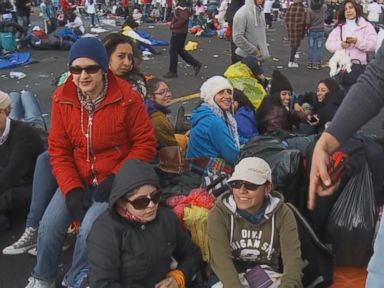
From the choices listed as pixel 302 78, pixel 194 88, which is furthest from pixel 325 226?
pixel 302 78

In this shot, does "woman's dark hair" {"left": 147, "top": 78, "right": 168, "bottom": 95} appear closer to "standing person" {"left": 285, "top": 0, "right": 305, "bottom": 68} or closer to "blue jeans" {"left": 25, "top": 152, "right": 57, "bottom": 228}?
"blue jeans" {"left": 25, "top": 152, "right": 57, "bottom": 228}

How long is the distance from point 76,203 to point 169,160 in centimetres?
89

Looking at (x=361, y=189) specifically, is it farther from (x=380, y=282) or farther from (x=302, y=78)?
(x=302, y=78)

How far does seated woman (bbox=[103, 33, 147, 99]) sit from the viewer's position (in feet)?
13.2

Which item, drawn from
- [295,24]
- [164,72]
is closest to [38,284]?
[164,72]

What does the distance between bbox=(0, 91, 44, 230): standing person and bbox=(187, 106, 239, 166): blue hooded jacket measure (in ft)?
4.02

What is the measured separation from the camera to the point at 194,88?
946 cm

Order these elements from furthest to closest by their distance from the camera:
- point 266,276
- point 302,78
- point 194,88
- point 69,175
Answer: point 302,78, point 194,88, point 69,175, point 266,276

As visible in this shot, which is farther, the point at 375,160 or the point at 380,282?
the point at 375,160

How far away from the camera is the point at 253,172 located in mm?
3137

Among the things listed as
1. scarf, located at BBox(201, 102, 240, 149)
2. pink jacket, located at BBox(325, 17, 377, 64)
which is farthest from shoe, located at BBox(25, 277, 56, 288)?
pink jacket, located at BBox(325, 17, 377, 64)

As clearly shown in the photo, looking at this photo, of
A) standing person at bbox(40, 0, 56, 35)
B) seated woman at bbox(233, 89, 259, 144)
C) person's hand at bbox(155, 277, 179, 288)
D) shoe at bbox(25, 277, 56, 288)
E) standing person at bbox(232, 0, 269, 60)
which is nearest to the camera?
person's hand at bbox(155, 277, 179, 288)

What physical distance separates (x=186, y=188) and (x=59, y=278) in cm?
107

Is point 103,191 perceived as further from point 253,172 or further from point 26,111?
point 26,111
